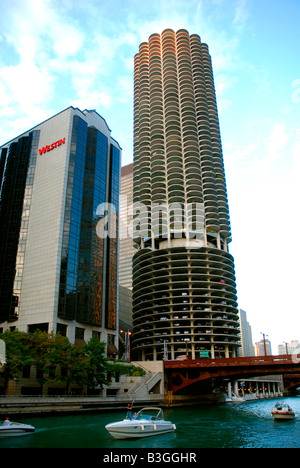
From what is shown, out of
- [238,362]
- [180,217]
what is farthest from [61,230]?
[180,217]

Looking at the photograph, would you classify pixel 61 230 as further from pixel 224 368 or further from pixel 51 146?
pixel 224 368

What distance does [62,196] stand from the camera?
10825 cm

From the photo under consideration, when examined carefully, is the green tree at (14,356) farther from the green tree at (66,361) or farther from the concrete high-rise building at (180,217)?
the concrete high-rise building at (180,217)

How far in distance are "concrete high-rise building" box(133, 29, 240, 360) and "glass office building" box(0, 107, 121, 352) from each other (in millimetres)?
33807

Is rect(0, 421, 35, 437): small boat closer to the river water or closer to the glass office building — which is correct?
the river water

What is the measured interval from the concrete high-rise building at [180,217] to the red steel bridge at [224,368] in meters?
18.8

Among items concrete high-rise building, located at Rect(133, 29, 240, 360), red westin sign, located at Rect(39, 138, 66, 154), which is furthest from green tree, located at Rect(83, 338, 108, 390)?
red westin sign, located at Rect(39, 138, 66, 154)

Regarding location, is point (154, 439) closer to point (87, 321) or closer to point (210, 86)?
point (87, 321)

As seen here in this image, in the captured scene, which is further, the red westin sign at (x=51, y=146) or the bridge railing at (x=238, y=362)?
the red westin sign at (x=51, y=146)

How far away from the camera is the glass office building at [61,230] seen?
329ft

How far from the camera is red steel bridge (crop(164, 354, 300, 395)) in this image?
86312 millimetres

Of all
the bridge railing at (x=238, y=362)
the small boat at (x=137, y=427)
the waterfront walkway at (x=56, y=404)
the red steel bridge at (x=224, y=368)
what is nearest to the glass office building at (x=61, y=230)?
the red steel bridge at (x=224, y=368)

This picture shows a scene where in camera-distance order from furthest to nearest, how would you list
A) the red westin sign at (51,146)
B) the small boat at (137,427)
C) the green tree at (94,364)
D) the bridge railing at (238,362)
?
the red westin sign at (51,146), the bridge railing at (238,362), the green tree at (94,364), the small boat at (137,427)

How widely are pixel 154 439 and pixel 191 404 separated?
6697 centimetres
